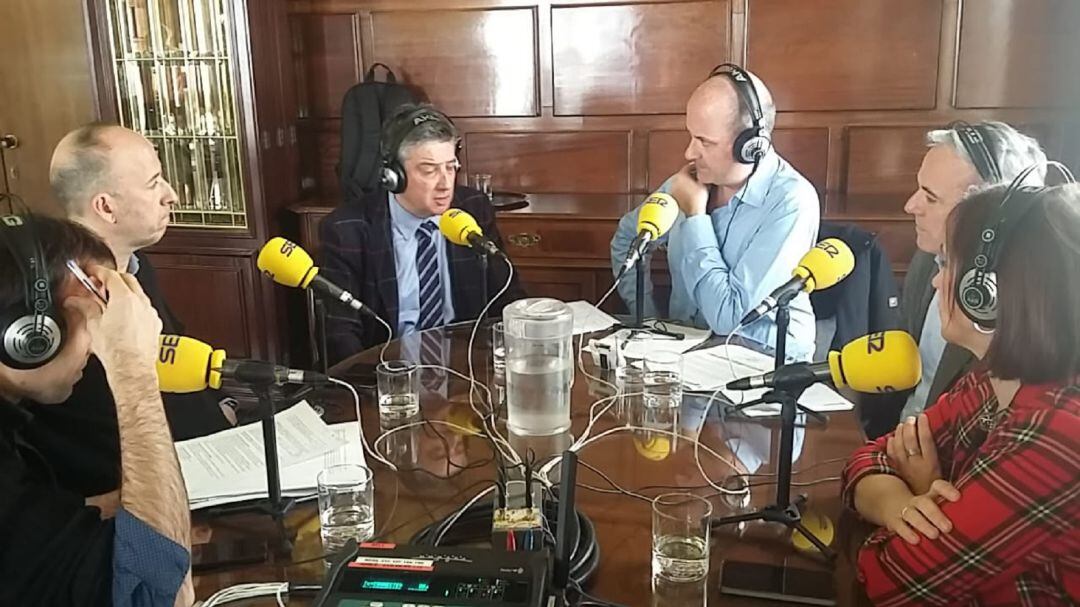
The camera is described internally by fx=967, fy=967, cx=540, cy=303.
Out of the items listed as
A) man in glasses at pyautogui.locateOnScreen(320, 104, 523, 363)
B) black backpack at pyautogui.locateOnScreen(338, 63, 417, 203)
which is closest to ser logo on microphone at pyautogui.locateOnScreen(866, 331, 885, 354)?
man in glasses at pyautogui.locateOnScreen(320, 104, 523, 363)

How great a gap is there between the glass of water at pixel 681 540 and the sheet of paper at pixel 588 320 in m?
1.04

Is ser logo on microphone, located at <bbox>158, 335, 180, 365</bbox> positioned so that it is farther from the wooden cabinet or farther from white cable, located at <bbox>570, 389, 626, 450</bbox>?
the wooden cabinet

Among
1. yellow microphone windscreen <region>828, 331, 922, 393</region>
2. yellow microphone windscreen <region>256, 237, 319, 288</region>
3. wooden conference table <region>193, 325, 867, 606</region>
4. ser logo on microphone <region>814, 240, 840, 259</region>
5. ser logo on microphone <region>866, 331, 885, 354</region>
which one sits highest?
ser logo on microphone <region>814, 240, 840, 259</region>

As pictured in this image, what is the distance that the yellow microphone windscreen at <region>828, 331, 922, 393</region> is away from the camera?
1.23 metres

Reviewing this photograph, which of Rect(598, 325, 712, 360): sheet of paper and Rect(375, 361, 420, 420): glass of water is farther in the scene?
Rect(598, 325, 712, 360): sheet of paper

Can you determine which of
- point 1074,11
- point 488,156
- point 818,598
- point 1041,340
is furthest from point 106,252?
point 1074,11

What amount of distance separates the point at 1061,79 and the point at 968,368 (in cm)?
202

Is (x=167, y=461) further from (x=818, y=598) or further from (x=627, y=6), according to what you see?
(x=627, y=6)

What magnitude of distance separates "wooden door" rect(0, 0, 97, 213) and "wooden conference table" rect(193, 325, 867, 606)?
8.04 ft

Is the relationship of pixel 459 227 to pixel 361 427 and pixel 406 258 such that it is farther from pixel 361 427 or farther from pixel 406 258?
pixel 361 427

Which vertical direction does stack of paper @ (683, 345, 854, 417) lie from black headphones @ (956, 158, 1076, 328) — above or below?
below

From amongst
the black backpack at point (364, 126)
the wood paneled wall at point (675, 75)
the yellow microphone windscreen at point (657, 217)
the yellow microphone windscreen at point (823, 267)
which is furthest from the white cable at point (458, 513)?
the black backpack at point (364, 126)

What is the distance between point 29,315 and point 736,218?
5.61 feet

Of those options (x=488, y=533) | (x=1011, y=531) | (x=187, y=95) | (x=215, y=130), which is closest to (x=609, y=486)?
(x=488, y=533)
